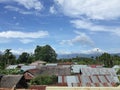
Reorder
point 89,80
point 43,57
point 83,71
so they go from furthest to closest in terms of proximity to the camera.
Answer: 1. point 43,57
2. point 83,71
3. point 89,80

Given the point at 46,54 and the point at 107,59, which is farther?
the point at 46,54

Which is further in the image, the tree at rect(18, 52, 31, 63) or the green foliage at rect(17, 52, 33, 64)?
the green foliage at rect(17, 52, 33, 64)

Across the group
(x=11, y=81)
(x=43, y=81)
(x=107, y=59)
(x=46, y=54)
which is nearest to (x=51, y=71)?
(x=43, y=81)

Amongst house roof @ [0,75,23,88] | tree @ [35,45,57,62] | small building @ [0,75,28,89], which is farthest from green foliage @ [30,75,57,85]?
tree @ [35,45,57,62]

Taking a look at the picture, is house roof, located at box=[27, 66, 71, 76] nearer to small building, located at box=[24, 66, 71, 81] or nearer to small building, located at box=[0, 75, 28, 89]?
small building, located at box=[24, 66, 71, 81]

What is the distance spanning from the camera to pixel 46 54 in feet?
339

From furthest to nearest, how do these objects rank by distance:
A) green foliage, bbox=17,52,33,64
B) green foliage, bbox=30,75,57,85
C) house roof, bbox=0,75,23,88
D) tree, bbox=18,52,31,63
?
green foliage, bbox=17,52,33,64 → tree, bbox=18,52,31,63 → green foliage, bbox=30,75,57,85 → house roof, bbox=0,75,23,88

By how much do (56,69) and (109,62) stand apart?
135 ft

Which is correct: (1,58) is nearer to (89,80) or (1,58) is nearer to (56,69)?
(56,69)

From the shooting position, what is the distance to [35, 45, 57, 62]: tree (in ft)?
338

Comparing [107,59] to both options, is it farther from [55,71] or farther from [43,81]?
[43,81]

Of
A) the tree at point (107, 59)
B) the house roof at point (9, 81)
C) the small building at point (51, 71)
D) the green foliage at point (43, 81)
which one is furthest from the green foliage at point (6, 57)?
the house roof at point (9, 81)

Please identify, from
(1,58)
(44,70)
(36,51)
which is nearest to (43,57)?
(36,51)

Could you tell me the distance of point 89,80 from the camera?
113 feet
